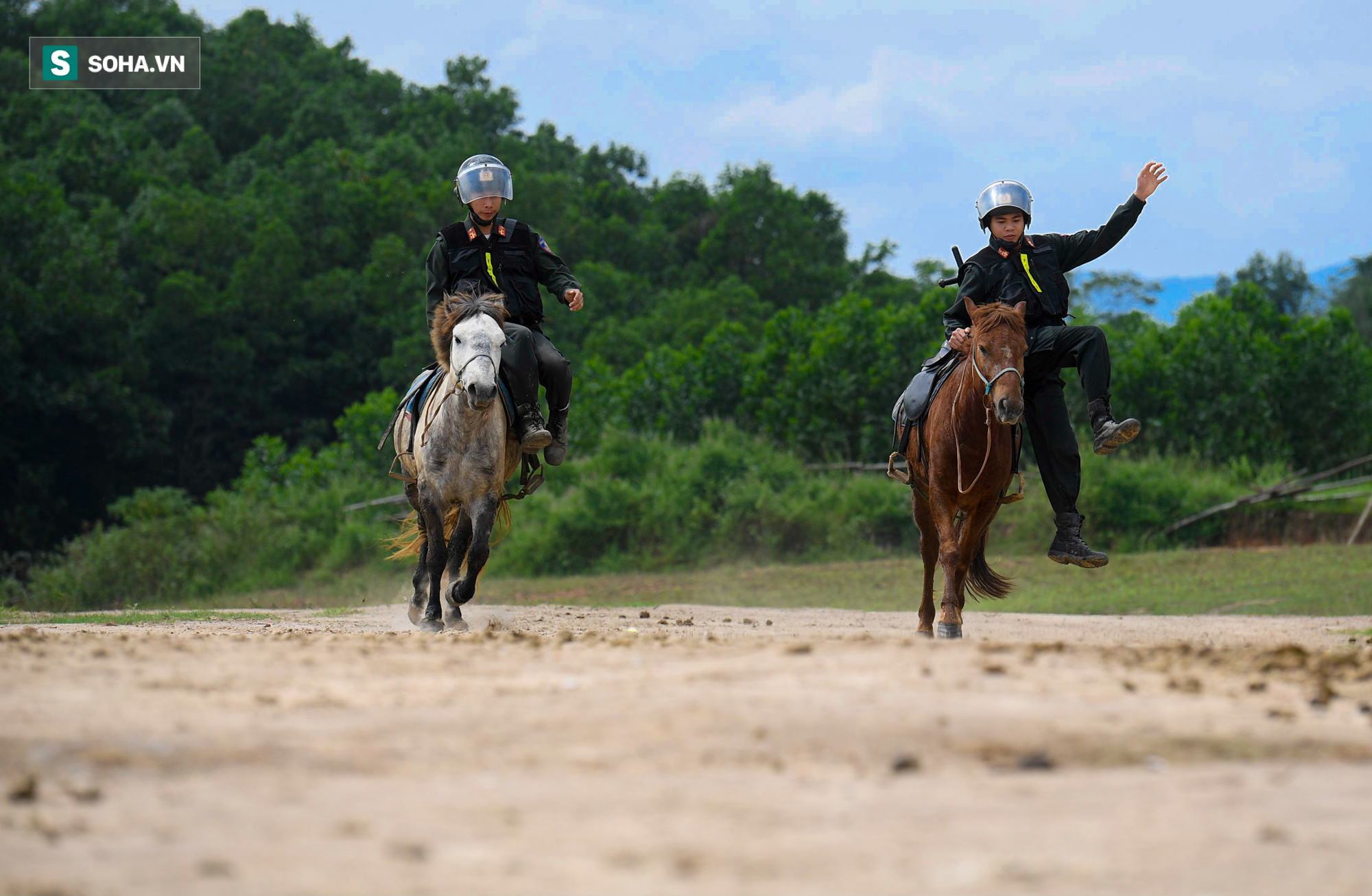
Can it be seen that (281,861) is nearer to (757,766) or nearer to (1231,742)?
(757,766)

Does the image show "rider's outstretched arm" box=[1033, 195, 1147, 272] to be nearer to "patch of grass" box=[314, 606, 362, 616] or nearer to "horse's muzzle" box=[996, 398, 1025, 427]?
"horse's muzzle" box=[996, 398, 1025, 427]

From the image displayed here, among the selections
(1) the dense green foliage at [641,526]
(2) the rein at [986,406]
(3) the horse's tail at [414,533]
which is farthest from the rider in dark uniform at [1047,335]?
(1) the dense green foliage at [641,526]

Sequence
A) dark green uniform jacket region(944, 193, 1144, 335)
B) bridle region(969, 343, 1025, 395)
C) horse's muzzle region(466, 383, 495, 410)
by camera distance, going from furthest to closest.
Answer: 1. dark green uniform jacket region(944, 193, 1144, 335)
2. horse's muzzle region(466, 383, 495, 410)
3. bridle region(969, 343, 1025, 395)

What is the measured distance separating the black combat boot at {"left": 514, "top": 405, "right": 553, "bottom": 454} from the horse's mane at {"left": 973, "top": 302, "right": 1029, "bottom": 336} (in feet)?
10.8

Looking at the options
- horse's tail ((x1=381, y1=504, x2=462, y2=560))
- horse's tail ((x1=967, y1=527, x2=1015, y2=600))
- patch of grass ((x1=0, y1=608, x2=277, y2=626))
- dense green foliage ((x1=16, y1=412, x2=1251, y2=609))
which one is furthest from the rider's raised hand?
dense green foliage ((x1=16, y1=412, x2=1251, y2=609))

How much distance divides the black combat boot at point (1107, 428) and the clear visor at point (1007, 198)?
156 cm

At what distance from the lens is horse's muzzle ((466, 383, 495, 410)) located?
9.97 m

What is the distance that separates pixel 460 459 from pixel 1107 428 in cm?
468

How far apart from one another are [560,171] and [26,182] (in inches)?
1007

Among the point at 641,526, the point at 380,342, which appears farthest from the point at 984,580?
the point at 380,342

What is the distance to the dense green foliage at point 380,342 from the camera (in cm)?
2620

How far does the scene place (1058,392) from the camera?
10891mm

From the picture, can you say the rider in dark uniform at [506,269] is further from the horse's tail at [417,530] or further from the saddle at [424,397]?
the horse's tail at [417,530]

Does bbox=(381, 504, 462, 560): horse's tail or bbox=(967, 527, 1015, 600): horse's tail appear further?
bbox=(967, 527, 1015, 600): horse's tail
